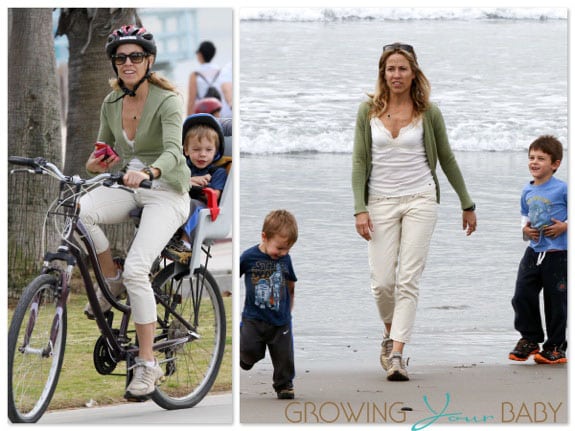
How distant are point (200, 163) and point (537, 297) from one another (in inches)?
69.7

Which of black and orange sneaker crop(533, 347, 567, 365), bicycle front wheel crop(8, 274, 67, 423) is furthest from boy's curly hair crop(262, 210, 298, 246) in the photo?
black and orange sneaker crop(533, 347, 567, 365)

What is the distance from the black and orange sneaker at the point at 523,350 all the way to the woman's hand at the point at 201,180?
5.60 ft

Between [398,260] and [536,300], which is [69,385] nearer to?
[398,260]

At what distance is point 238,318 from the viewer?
229 inches

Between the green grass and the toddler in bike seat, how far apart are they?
413 millimetres

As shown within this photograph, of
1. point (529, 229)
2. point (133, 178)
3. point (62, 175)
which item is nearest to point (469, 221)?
point (529, 229)

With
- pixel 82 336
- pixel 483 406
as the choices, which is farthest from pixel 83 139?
pixel 483 406

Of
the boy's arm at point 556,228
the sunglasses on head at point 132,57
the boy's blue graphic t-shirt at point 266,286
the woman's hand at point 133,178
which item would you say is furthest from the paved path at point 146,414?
the boy's arm at point 556,228

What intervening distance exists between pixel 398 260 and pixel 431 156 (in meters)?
0.52

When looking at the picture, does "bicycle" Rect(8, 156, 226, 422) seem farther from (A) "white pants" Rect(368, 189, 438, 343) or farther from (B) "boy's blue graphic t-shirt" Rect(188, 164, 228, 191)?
(A) "white pants" Rect(368, 189, 438, 343)

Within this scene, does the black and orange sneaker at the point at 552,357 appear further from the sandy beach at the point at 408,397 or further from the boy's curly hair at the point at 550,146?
the boy's curly hair at the point at 550,146

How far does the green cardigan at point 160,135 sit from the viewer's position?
5.59 meters

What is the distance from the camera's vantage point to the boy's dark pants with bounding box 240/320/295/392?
19.0 feet

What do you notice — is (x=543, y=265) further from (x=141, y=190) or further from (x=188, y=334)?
(x=141, y=190)
